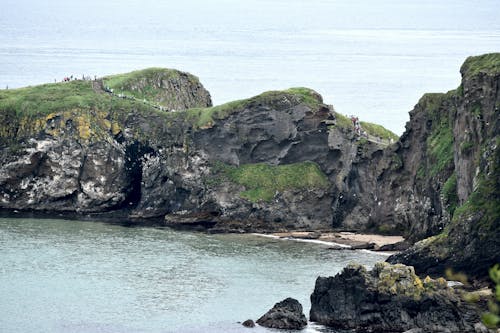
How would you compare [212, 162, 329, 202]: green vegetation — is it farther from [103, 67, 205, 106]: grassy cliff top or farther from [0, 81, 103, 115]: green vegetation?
[103, 67, 205, 106]: grassy cliff top

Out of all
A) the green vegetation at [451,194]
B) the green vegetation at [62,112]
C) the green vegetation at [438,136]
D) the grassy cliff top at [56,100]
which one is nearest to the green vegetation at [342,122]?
the green vegetation at [438,136]

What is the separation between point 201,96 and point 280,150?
25.1 metres

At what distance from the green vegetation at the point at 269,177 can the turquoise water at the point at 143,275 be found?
31.5 feet

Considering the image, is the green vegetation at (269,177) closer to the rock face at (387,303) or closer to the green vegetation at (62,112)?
the green vegetation at (62,112)

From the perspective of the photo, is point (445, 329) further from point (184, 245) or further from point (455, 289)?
point (184, 245)

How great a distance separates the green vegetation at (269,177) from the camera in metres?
136

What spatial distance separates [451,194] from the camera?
115938 millimetres

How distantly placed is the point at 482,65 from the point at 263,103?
31083mm

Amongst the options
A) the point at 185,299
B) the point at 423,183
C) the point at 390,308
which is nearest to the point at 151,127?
the point at 423,183

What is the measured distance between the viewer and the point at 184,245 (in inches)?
4825

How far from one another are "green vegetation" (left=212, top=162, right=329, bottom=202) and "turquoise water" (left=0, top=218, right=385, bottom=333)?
9595 mm

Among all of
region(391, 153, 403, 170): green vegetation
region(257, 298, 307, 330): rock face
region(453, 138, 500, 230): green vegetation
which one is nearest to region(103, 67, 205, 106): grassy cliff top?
region(391, 153, 403, 170): green vegetation

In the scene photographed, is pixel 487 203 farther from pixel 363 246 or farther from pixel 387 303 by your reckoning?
pixel 363 246

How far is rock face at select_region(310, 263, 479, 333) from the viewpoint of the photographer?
291 ft
